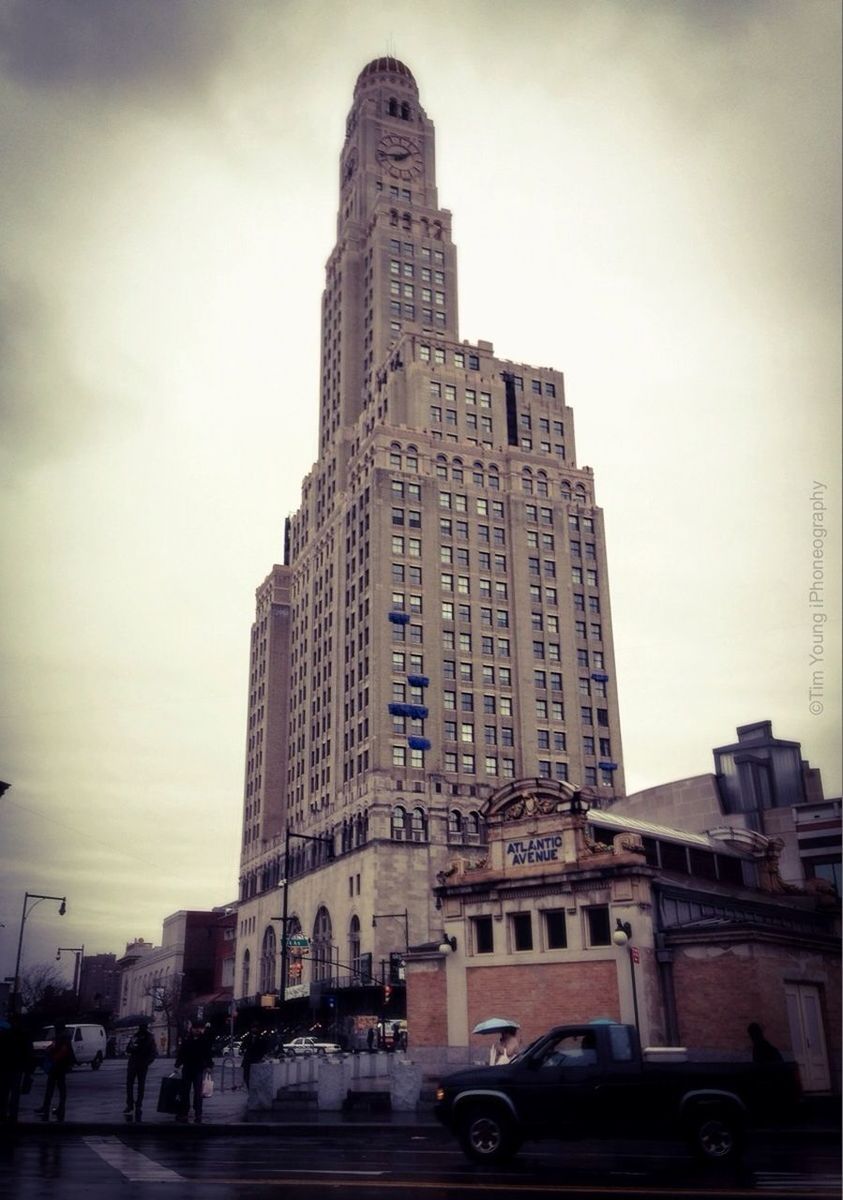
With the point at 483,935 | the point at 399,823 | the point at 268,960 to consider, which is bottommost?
the point at 483,935

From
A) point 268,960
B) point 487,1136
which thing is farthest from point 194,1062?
point 268,960

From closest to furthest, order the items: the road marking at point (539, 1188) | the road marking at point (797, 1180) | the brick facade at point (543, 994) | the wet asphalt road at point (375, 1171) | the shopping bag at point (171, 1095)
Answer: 1. the road marking at point (539, 1188)
2. the wet asphalt road at point (375, 1171)
3. the road marking at point (797, 1180)
4. the shopping bag at point (171, 1095)
5. the brick facade at point (543, 994)

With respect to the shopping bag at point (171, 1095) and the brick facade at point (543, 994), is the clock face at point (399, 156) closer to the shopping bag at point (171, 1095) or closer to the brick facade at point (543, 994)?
the brick facade at point (543, 994)

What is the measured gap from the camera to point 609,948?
32.1m

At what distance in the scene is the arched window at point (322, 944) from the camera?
86500 millimetres

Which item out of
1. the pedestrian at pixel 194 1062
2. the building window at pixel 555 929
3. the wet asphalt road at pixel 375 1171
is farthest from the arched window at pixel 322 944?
the wet asphalt road at pixel 375 1171

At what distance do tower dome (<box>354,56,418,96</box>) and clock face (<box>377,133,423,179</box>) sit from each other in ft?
23.1

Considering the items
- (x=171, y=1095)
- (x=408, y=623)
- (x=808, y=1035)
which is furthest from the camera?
(x=408, y=623)

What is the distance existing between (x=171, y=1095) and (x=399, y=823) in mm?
58142

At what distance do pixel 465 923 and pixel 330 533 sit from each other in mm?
74008

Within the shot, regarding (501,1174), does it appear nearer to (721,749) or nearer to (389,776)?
(721,749)

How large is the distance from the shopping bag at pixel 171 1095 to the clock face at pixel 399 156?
111843 mm

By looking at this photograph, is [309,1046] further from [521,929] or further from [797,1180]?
[797,1180]

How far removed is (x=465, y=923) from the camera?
3578 cm
